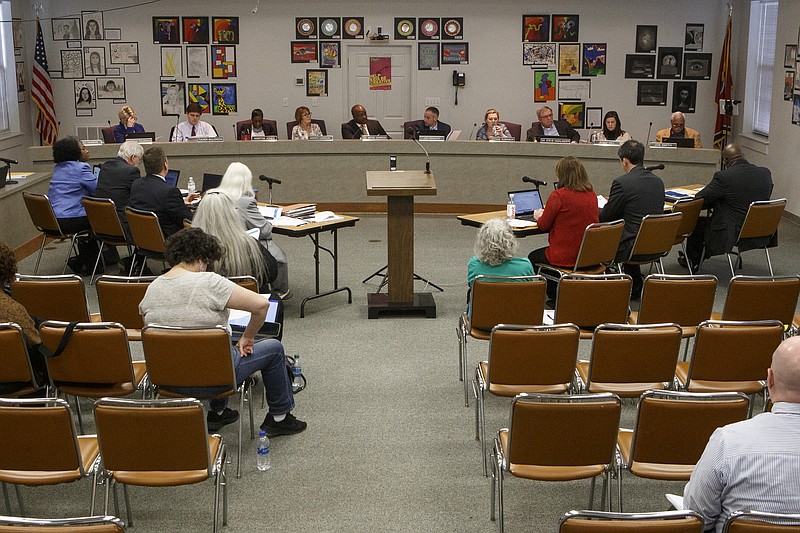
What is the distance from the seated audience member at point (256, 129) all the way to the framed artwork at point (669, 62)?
5624 mm

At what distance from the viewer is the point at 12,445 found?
12.0 ft

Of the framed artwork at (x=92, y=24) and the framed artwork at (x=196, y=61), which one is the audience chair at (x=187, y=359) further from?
the framed artwork at (x=92, y=24)

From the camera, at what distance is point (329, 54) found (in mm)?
13422

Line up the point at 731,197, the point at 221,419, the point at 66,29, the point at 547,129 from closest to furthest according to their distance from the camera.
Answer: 1. the point at 221,419
2. the point at 731,197
3. the point at 547,129
4. the point at 66,29

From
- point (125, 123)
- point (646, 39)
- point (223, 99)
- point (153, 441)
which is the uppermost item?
point (646, 39)

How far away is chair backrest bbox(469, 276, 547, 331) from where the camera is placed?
5332 mm

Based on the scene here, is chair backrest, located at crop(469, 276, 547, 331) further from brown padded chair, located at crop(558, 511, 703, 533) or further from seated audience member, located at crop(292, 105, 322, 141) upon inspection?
seated audience member, located at crop(292, 105, 322, 141)

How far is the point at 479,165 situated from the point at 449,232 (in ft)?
3.50

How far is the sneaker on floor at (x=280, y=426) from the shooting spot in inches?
203

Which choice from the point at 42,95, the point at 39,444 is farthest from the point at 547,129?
the point at 39,444

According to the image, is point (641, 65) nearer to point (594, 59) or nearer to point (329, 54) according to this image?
point (594, 59)

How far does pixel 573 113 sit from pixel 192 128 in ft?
17.9

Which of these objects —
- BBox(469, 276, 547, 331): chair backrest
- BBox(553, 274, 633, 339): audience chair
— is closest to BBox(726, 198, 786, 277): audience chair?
BBox(553, 274, 633, 339): audience chair

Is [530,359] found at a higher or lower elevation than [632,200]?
lower
